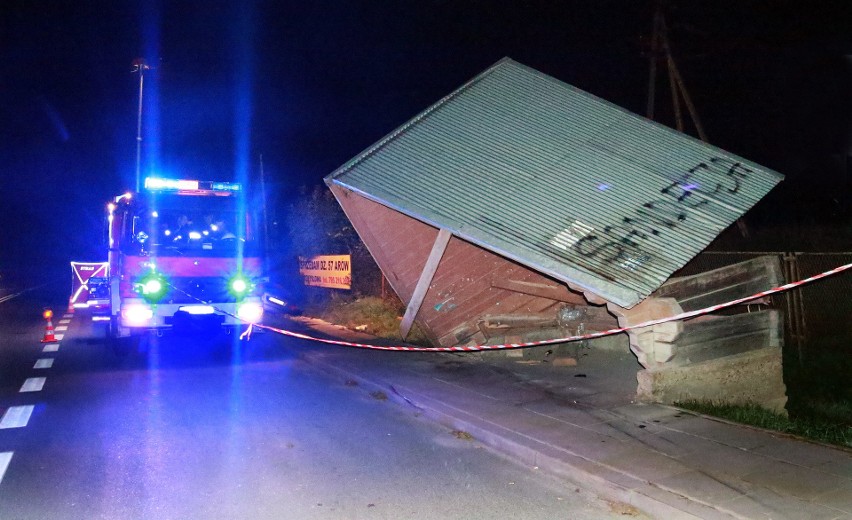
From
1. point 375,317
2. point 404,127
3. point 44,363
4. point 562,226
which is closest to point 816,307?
point 562,226

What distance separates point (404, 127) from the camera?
10750mm

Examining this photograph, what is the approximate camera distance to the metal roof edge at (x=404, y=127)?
9.88 m

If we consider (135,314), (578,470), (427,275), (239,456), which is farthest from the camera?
(135,314)

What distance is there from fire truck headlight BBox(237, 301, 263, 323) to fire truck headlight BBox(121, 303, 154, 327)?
1631 mm

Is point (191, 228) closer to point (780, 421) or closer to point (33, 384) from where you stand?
point (33, 384)

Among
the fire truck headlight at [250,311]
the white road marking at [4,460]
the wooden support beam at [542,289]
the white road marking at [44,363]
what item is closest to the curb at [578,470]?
the wooden support beam at [542,289]

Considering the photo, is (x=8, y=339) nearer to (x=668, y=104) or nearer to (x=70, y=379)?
(x=70, y=379)

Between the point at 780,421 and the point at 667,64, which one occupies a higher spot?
the point at 667,64

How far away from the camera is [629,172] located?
9156 millimetres

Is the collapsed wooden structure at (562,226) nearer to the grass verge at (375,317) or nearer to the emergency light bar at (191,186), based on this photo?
the grass verge at (375,317)

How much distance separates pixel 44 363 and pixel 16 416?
14.3 ft

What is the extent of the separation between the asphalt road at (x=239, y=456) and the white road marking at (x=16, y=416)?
0.02 meters

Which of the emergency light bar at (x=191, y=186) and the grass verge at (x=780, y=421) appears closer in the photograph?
the grass verge at (x=780, y=421)

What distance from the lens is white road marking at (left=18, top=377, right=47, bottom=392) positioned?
9578mm
